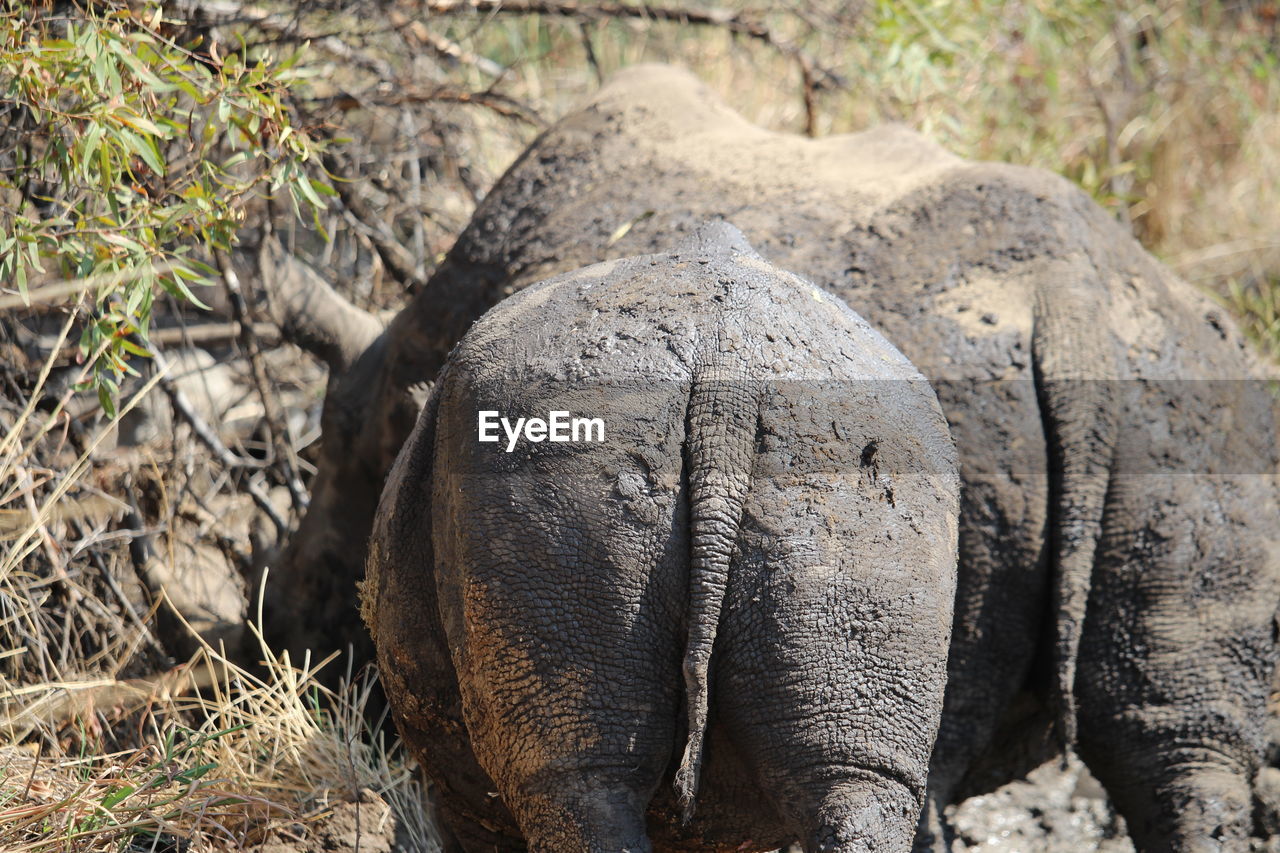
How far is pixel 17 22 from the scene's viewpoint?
2.88 meters

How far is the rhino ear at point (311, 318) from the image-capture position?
12.5 ft

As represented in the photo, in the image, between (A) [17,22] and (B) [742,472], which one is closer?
(B) [742,472]

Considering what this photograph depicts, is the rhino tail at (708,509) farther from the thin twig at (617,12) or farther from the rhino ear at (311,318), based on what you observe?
the thin twig at (617,12)

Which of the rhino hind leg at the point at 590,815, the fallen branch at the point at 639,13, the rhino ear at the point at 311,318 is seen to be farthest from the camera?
the fallen branch at the point at 639,13

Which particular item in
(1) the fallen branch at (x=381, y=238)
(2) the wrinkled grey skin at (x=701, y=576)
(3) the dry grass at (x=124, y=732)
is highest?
(1) the fallen branch at (x=381, y=238)

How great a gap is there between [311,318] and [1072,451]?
2188 mm

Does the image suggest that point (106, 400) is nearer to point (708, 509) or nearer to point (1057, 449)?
point (708, 509)

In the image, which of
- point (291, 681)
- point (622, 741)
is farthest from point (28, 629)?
point (622, 741)

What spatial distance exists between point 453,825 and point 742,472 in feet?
3.36

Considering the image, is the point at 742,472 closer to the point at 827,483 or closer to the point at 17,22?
the point at 827,483

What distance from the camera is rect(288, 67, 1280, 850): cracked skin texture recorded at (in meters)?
2.64

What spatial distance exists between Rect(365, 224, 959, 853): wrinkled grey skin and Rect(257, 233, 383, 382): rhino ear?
186 cm

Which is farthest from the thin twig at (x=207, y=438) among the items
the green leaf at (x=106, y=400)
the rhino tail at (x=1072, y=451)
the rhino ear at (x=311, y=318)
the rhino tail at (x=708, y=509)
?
the rhino tail at (x=708, y=509)

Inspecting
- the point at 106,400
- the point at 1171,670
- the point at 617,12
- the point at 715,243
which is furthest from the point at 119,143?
the point at 617,12
